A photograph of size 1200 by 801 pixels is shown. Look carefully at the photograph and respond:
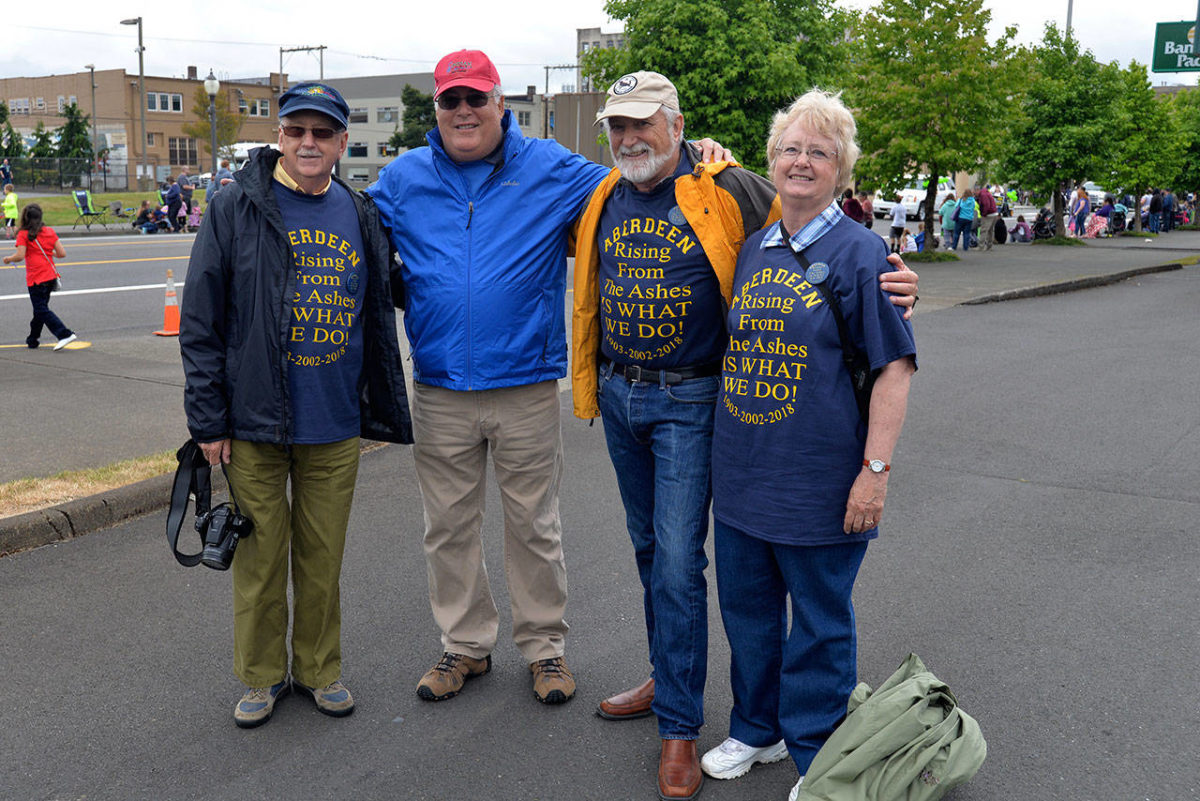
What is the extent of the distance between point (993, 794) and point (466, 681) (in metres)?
1.84

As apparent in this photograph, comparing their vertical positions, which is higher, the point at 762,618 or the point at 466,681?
the point at 762,618

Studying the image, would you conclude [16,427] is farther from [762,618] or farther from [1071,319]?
[1071,319]

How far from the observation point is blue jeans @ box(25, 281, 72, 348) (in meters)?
11.0

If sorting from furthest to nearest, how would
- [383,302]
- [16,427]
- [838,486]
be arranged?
[16,427] → [383,302] → [838,486]

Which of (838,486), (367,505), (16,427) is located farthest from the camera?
(16,427)

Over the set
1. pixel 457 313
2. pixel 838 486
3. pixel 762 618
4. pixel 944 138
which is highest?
pixel 944 138

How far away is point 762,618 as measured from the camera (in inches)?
128

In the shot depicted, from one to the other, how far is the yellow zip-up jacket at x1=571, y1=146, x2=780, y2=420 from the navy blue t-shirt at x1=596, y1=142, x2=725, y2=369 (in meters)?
0.04

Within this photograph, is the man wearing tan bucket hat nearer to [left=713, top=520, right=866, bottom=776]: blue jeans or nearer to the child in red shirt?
[left=713, top=520, right=866, bottom=776]: blue jeans

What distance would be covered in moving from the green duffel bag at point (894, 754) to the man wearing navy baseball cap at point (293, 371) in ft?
5.48

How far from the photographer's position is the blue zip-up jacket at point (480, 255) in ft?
12.1

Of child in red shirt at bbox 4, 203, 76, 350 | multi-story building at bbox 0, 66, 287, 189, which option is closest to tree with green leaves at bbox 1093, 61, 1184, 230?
child in red shirt at bbox 4, 203, 76, 350

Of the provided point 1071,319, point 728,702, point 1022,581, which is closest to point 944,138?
point 1071,319

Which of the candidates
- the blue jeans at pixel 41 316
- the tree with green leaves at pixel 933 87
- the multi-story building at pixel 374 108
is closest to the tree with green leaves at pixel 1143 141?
the tree with green leaves at pixel 933 87
